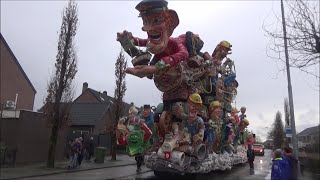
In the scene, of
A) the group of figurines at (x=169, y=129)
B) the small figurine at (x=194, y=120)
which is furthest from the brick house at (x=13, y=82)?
the small figurine at (x=194, y=120)

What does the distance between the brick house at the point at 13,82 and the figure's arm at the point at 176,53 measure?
22.0 metres

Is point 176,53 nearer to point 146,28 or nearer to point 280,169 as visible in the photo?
point 146,28

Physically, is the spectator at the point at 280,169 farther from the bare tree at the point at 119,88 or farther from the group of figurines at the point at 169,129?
the bare tree at the point at 119,88

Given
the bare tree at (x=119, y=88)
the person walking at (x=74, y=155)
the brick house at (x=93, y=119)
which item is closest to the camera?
the person walking at (x=74, y=155)

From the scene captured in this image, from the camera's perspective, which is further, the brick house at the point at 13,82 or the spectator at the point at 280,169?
the brick house at the point at 13,82

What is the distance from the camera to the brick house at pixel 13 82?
33906 mm

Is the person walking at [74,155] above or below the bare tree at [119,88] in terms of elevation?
below

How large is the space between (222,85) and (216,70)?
88cm

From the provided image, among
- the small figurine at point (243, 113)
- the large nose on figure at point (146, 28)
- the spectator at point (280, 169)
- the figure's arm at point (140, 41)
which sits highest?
the large nose on figure at point (146, 28)

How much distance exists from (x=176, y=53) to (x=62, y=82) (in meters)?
10.8

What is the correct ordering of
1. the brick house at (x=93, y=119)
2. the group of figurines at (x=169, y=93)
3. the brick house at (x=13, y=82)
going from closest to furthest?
the group of figurines at (x=169, y=93) → the brick house at (x=13, y=82) → the brick house at (x=93, y=119)

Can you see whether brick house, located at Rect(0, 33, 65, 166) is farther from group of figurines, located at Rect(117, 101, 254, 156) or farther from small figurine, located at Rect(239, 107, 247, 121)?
small figurine, located at Rect(239, 107, 247, 121)

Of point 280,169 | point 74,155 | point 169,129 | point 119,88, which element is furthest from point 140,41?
point 119,88

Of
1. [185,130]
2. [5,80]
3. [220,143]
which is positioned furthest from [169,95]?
[5,80]
